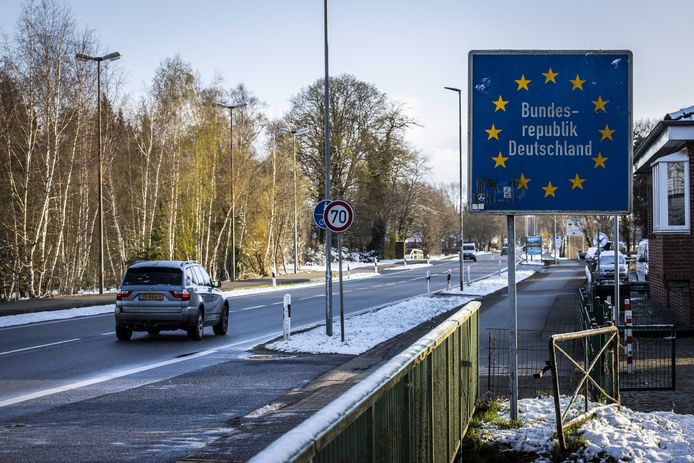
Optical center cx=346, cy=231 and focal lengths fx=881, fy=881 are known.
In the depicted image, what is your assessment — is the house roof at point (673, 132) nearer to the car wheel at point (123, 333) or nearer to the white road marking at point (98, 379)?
the white road marking at point (98, 379)

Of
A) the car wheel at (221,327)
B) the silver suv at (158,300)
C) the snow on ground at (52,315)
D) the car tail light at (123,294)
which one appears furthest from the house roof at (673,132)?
the snow on ground at (52,315)

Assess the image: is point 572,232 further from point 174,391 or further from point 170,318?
point 174,391

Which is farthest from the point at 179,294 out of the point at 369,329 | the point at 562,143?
the point at 562,143

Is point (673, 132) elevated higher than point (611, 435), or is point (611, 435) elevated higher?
point (673, 132)

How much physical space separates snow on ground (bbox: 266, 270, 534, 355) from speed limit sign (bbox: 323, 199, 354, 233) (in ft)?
7.43

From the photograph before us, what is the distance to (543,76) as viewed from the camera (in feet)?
27.9

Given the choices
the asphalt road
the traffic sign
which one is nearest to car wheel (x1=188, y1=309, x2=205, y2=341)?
the asphalt road

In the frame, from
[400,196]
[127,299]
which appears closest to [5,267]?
[127,299]

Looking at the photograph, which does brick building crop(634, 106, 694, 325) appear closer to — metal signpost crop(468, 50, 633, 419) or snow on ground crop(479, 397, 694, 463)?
metal signpost crop(468, 50, 633, 419)

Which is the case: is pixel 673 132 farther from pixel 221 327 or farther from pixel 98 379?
pixel 98 379

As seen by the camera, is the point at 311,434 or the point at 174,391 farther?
the point at 174,391

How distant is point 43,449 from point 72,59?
31739 mm

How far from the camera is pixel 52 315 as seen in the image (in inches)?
1018

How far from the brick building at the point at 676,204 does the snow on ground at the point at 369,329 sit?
6.33m
